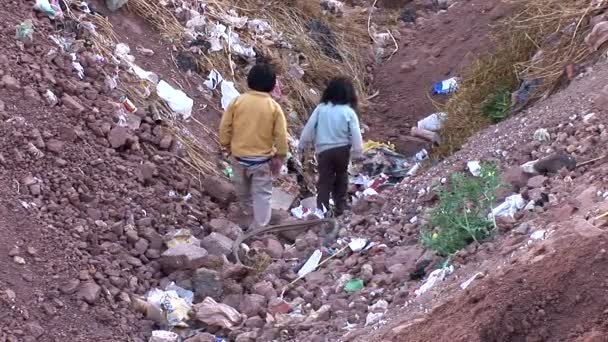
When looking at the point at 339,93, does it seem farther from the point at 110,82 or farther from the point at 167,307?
the point at 167,307

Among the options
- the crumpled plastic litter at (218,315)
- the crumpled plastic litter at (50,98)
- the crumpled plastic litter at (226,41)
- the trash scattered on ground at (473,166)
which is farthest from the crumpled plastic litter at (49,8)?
the trash scattered on ground at (473,166)

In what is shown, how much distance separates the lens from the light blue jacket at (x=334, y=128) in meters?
6.95

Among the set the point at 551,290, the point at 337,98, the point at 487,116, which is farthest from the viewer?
the point at 487,116

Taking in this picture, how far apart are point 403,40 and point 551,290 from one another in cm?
875

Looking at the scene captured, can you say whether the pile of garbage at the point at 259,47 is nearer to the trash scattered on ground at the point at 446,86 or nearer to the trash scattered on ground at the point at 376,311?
the trash scattered on ground at the point at 446,86

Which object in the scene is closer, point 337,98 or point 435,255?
point 435,255

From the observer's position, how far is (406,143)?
960 cm

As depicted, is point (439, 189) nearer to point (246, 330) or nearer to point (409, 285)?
point (409, 285)

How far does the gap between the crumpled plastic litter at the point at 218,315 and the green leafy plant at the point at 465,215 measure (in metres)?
1.00

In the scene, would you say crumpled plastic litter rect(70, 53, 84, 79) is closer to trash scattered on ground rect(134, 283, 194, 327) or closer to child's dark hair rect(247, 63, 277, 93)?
child's dark hair rect(247, 63, 277, 93)

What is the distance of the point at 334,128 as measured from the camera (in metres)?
6.98

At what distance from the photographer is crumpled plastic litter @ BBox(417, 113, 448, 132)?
9289mm

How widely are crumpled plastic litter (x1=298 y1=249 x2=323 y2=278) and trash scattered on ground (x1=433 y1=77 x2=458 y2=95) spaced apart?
4.45 m

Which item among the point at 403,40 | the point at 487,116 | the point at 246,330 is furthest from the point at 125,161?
the point at 403,40
